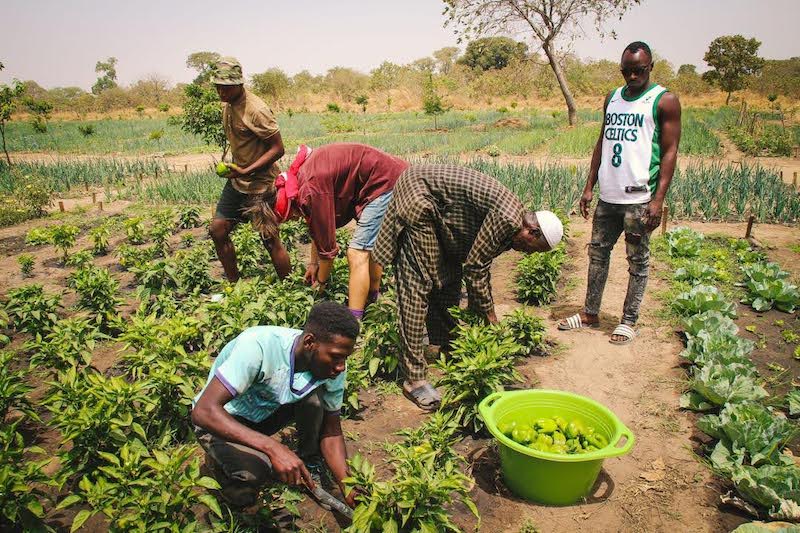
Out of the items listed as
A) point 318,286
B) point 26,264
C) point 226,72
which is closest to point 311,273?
point 318,286

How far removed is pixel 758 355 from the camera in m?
3.56

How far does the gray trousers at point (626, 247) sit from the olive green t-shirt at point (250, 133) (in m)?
2.46

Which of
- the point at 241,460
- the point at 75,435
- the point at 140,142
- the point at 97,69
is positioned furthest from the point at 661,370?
the point at 97,69

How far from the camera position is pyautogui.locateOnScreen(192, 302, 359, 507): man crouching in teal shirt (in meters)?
1.83

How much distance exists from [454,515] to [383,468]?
0.43 metres

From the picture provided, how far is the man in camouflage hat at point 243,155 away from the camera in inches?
151

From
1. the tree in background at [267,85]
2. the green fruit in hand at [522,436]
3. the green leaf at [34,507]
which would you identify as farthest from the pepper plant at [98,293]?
the tree in background at [267,85]

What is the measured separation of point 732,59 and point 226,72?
95.5 ft

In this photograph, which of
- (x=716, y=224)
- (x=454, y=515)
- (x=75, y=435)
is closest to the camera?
(x=75, y=435)

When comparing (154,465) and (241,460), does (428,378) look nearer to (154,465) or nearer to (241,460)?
(241,460)

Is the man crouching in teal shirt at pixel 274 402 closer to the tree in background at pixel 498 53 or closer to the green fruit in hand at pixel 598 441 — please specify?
the green fruit in hand at pixel 598 441

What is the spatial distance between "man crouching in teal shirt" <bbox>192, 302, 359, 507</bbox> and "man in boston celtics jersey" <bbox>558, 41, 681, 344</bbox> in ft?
7.75

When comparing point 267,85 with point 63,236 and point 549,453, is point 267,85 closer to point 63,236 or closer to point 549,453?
point 63,236

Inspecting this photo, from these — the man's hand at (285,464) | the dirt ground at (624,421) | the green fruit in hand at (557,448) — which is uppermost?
the man's hand at (285,464)
